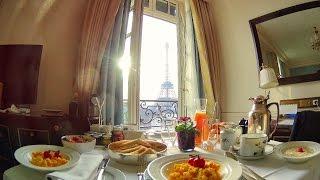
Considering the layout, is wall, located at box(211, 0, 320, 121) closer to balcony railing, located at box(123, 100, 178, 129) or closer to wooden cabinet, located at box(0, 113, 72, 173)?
balcony railing, located at box(123, 100, 178, 129)

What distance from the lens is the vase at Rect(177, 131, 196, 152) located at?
926 millimetres

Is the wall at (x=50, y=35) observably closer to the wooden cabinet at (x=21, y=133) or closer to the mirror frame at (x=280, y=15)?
the wooden cabinet at (x=21, y=133)

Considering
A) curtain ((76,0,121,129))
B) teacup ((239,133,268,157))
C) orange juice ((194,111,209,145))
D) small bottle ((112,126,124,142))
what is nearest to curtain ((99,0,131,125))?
curtain ((76,0,121,129))

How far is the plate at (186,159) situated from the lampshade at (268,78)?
5.84ft

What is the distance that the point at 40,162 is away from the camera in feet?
2.06

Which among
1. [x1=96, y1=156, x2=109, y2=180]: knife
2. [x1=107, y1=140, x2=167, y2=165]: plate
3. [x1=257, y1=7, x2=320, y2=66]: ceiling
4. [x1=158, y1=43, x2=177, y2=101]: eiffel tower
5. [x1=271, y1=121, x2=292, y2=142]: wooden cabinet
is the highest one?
[x1=257, y1=7, x2=320, y2=66]: ceiling

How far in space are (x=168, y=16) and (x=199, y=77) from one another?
3.05 ft

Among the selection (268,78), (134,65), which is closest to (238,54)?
(268,78)

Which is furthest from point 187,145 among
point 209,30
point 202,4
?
point 202,4

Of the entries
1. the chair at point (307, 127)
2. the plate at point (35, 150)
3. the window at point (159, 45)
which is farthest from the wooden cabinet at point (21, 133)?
the window at point (159, 45)

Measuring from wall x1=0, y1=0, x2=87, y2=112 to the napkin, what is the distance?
3.16 feet

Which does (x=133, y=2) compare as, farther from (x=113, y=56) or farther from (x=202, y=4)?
(x=202, y=4)

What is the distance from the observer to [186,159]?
0.71 meters

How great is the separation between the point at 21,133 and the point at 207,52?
7.14ft
